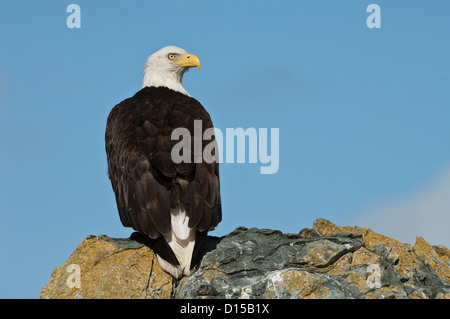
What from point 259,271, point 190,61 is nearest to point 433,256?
point 259,271

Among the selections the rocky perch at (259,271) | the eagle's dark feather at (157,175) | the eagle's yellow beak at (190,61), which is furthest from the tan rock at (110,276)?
the eagle's yellow beak at (190,61)

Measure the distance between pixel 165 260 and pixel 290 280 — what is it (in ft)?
5.65

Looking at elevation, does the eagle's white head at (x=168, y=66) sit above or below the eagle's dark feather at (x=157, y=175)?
above

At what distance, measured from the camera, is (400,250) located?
1056 cm

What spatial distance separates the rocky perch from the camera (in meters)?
9.16

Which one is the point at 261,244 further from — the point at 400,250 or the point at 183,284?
the point at 400,250

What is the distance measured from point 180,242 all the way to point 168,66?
4.73 meters

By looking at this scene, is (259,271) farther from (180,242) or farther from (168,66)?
(168,66)

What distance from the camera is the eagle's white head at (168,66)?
13320mm

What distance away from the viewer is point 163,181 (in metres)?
9.93

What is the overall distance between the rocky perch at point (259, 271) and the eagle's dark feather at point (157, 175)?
13.5 inches

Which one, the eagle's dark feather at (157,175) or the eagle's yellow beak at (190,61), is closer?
the eagle's dark feather at (157,175)

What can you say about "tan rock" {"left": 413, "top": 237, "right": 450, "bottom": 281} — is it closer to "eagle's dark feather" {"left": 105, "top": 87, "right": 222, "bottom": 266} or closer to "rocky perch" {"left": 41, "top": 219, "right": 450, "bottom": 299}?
"rocky perch" {"left": 41, "top": 219, "right": 450, "bottom": 299}

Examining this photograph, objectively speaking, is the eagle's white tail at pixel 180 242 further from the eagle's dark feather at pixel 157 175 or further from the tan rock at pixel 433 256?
the tan rock at pixel 433 256
